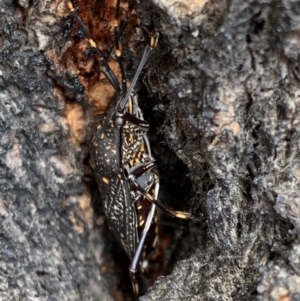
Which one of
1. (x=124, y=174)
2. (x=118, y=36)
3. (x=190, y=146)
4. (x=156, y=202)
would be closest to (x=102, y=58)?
(x=118, y=36)

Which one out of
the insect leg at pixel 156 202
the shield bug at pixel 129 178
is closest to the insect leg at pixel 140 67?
the shield bug at pixel 129 178

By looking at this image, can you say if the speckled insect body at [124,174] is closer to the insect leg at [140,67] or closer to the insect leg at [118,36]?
the insect leg at [140,67]

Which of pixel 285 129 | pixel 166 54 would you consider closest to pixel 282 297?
pixel 285 129

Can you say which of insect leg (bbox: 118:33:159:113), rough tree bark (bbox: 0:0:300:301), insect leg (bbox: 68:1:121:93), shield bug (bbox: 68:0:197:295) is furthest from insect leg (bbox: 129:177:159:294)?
insect leg (bbox: 68:1:121:93)

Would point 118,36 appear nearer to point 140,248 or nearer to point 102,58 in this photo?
point 102,58

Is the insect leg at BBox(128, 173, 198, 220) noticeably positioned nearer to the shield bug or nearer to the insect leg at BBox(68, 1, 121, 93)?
the shield bug

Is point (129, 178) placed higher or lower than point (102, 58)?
lower

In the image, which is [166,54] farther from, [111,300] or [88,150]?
[111,300]

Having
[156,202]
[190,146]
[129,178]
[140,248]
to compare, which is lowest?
[140,248]
